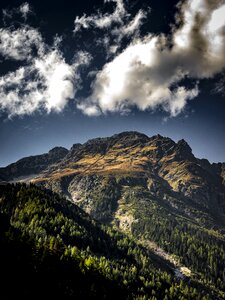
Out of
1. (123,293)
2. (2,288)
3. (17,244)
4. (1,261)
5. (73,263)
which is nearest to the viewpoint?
(2,288)

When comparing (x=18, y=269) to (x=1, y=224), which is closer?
(x=18, y=269)

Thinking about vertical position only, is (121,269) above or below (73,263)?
below

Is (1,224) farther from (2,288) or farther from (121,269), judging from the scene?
(121,269)

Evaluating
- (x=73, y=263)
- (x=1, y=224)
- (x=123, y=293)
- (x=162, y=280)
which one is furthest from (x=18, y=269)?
(x=162, y=280)

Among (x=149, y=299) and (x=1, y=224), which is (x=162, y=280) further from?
(x=1, y=224)

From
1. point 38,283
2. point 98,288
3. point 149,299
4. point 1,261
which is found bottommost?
point 149,299

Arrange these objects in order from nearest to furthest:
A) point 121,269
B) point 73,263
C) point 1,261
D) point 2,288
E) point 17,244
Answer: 1. point 2,288
2. point 1,261
3. point 17,244
4. point 73,263
5. point 121,269

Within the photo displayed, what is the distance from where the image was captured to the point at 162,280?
194625 millimetres

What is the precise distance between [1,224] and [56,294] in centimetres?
6427

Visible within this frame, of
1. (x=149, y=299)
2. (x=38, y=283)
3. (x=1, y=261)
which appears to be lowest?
(x=149, y=299)

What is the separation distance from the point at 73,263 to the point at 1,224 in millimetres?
52800

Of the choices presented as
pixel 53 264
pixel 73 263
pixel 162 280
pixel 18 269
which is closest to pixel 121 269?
pixel 162 280

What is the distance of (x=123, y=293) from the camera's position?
152m

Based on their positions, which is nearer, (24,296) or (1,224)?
(24,296)
